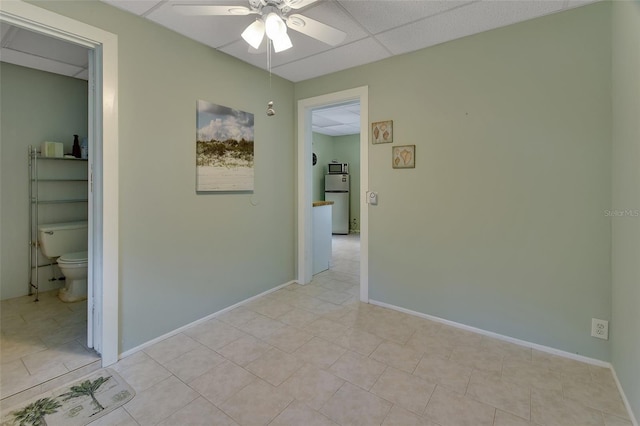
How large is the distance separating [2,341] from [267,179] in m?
2.46

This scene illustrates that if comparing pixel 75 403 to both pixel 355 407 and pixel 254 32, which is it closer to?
pixel 355 407

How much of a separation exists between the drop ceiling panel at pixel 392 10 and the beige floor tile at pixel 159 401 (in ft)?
8.56

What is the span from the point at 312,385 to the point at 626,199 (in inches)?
82.4

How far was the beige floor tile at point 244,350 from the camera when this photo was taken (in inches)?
80.0

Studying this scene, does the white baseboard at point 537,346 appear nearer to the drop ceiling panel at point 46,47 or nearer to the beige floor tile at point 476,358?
the beige floor tile at point 476,358

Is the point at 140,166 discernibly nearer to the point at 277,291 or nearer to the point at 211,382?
the point at 211,382

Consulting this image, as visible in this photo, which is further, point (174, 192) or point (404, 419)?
point (174, 192)

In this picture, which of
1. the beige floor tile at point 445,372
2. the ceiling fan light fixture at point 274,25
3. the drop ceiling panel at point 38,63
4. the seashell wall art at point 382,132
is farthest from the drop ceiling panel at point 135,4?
the beige floor tile at point 445,372

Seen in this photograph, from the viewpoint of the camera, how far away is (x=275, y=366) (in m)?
1.95

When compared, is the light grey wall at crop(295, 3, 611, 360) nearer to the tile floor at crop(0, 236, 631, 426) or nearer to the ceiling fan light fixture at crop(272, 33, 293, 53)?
the tile floor at crop(0, 236, 631, 426)

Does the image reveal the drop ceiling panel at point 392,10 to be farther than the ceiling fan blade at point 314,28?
Yes

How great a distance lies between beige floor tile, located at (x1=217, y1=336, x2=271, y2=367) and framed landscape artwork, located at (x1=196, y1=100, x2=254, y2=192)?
50.9 inches

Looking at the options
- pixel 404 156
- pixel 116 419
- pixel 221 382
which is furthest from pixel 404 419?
pixel 404 156

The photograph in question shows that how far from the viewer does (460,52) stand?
240cm
